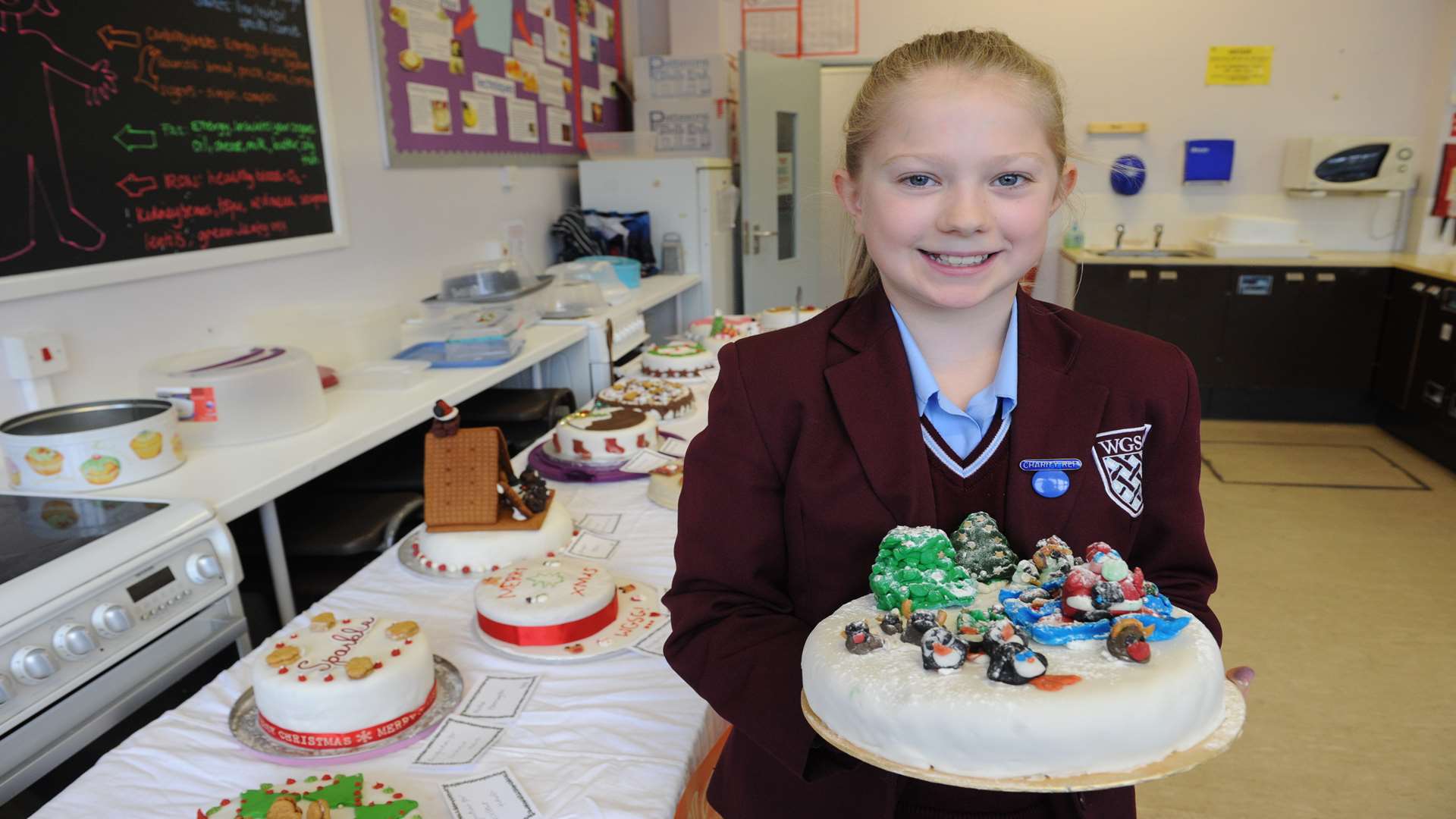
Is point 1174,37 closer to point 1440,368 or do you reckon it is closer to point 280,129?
point 1440,368

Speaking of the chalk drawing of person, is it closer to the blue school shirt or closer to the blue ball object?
the blue school shirt

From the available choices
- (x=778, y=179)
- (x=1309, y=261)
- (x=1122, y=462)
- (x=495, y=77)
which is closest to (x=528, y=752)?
(x=1122, y=462)

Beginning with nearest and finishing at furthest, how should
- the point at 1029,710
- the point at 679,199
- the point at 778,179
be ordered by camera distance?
the point at 1029,710
the point at 679,199
the point at 778,179

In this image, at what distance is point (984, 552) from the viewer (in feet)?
2.54

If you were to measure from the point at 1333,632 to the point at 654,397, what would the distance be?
2110 mm

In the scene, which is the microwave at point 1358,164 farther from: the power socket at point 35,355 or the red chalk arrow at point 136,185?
the power socket at point 35,355

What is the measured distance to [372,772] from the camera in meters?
0.96

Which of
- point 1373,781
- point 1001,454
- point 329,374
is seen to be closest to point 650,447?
point 329,374

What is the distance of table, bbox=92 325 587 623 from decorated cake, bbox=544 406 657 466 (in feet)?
1.12

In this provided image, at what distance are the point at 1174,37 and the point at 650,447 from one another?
440 centimetres

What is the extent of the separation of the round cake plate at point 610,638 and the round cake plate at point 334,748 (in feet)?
0.28

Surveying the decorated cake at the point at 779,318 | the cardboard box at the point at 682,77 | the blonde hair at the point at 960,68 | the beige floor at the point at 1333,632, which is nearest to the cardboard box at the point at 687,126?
the cardboard box at the point at 682,77

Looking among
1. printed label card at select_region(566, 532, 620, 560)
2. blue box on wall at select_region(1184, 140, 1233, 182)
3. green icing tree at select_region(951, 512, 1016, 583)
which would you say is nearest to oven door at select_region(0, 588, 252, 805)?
printed label card at select_region(566, 532, 620, 560)

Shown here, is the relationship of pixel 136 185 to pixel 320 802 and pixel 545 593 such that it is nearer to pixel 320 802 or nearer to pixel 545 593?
pixel 545 593
